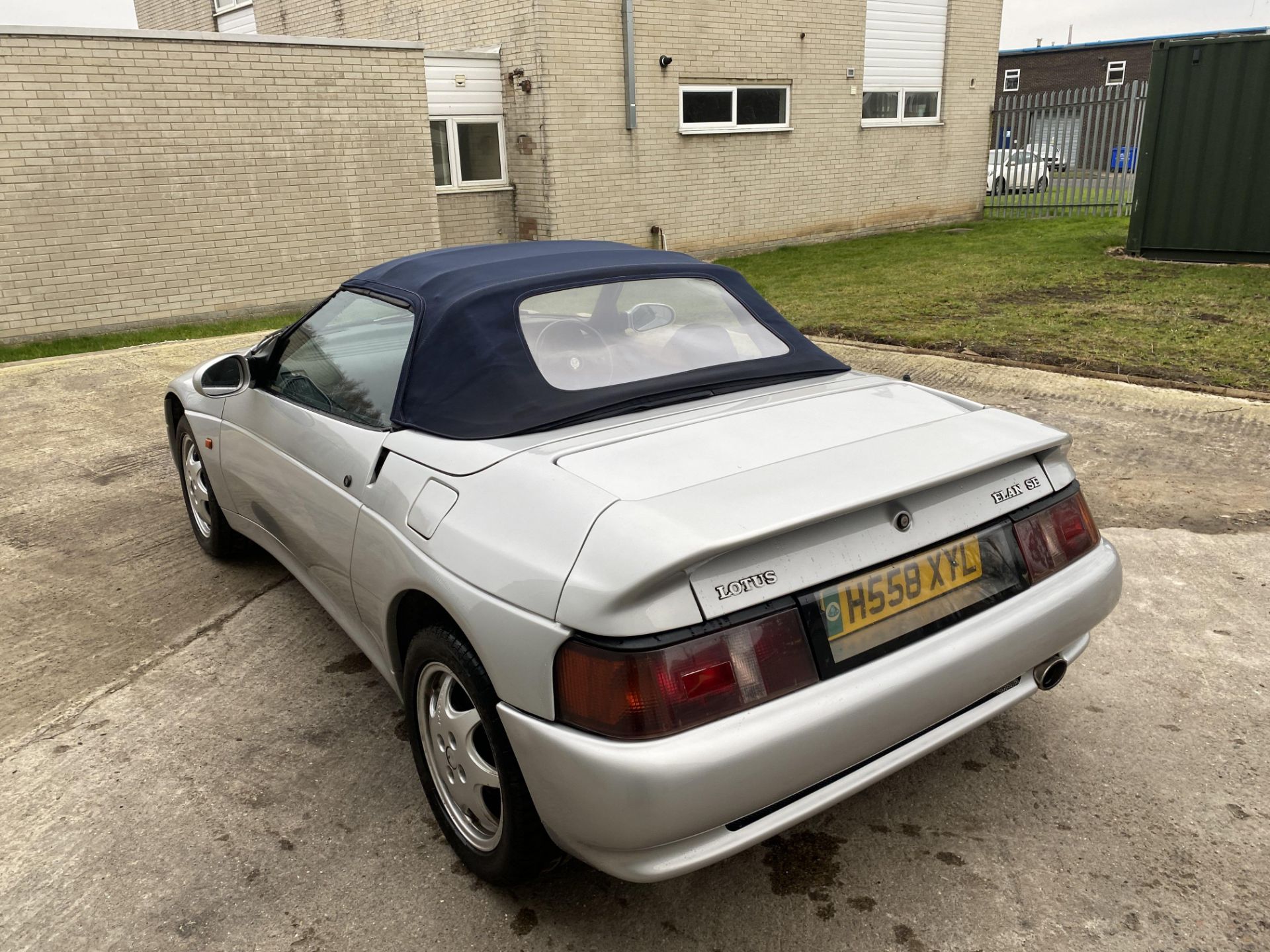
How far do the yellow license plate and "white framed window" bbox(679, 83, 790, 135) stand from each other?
13556 mm

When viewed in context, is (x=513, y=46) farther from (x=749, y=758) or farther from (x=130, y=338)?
(x=749, y=758)

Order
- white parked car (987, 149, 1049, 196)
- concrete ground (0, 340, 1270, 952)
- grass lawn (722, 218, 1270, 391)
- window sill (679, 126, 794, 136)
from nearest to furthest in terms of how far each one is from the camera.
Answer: concrete ground (0, 340, 1270, 952)
grass lawn (722, 218, 1270, 391)
window sill (679, 126, 794, 136)
white parked car (987, 149, 1049, 196)

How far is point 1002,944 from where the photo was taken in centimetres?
222

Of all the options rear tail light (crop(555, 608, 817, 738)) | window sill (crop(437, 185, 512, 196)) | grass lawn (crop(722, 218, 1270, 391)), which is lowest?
grass lawn (crop(722, 218, 1270, 391))

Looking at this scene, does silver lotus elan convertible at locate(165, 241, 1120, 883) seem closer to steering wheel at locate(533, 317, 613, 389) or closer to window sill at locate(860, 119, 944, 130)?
steering wheel at locate(533, 317, 613, 389)

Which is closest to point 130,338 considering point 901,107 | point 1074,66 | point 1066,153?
point 901,107

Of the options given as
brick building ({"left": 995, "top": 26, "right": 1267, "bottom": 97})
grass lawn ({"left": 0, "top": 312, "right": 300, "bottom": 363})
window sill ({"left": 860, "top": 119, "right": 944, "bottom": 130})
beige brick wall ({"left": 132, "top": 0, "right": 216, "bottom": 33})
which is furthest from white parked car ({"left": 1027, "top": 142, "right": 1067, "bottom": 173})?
brick building ({"left": 995, "top": 26, "right": 1267, "bottom": 97})

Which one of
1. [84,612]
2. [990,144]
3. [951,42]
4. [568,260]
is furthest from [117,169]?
[990,144]

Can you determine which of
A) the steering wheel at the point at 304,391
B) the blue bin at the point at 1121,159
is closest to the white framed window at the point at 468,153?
the blue bin at the point at 1121,159

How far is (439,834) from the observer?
8.81 ft

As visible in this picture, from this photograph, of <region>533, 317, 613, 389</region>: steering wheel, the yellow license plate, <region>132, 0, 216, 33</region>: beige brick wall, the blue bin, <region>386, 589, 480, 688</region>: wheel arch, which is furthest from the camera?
<region>132, 0, 216, 33</region>: beige brick wall

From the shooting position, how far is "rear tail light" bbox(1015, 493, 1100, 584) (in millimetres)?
2543

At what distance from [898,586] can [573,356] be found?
123cm

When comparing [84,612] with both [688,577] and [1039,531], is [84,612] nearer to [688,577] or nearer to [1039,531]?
[688,577]
